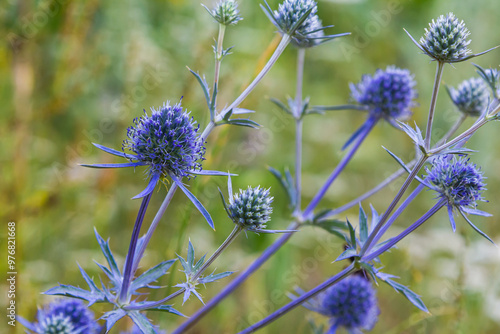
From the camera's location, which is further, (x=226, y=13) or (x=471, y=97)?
(x=471, y=97)

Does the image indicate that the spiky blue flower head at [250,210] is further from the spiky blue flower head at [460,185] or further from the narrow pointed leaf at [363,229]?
the spiky blue flower head at [460,185]

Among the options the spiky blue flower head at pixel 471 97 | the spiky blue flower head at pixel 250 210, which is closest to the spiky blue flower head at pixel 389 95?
the spiky blue flower head at pixel 471 97

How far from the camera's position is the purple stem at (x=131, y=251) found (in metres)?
1.35

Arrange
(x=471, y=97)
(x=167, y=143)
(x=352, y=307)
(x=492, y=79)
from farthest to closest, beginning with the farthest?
(x=352, y=307) < (x=471, y=97) < (x=492, y=79) < (x=167, y=143)

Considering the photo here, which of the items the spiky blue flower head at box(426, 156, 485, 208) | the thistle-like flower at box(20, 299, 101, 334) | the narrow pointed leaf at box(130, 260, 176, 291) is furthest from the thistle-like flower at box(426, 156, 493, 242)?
the thistle-like flower at box(20, 299, 101, 334)

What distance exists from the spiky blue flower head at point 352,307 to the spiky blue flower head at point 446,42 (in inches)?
41.2

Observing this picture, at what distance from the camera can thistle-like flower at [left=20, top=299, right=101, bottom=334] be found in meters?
1.43

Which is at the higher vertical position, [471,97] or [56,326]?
[471,97]

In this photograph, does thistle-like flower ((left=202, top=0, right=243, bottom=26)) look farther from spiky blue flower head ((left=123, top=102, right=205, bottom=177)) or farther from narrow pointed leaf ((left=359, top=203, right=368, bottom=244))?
narrow pointed leaf ((left=359, top=203, right=368, bottom=244))

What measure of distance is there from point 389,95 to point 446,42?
2.21 feet

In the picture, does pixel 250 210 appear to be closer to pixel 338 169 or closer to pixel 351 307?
pixel 338 169

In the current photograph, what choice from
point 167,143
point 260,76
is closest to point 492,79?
point 260,76

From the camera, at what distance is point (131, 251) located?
1368 mm

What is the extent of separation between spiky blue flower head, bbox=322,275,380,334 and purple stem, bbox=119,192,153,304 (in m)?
1.00
